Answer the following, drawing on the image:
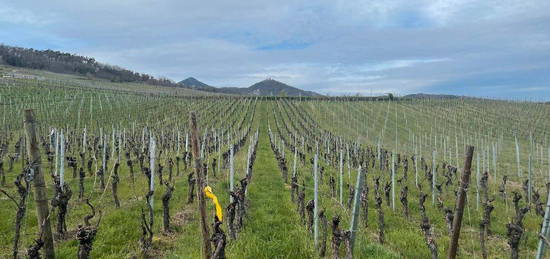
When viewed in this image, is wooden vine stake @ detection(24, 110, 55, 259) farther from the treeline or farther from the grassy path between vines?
the treeline

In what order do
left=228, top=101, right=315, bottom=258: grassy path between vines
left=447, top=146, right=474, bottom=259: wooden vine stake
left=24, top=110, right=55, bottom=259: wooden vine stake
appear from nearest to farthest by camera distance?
left=24, top=110, right=55, bottom=259: wooden vine stake < left=447, top=146, right=474, bottom=259: wooden vine stake < left=228, top=101, right=315, bottom=258: grassy path between vines

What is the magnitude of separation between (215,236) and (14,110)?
41141mm

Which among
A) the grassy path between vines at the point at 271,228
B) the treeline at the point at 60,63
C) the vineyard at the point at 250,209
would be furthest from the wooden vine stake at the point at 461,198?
the treeline at the point at 60,63

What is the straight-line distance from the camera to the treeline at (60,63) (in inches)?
4302

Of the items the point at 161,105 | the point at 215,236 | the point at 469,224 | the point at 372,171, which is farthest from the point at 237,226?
the point at 161,105

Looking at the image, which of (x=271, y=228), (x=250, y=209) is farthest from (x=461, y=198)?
(x=250, y=209)

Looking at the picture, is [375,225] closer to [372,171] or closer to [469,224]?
[469,224]

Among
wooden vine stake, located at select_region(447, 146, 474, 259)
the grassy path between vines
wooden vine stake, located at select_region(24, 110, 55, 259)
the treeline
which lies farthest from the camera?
the treeline

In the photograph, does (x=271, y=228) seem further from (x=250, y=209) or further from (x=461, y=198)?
(x=461, y=198)

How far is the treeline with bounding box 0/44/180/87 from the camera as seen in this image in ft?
359

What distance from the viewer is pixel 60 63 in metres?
128

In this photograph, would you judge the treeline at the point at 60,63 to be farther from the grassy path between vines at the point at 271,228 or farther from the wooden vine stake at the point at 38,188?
the wooden vine stake at the point at 38,188

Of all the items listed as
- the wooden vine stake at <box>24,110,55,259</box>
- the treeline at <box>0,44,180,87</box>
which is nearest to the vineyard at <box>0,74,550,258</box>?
the wooden vine stake at <box>24,110,55,259</box>

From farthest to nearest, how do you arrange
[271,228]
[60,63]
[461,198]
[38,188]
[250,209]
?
[60,63]
[250,209]
[271,228]
[461,198]
[38,188]
